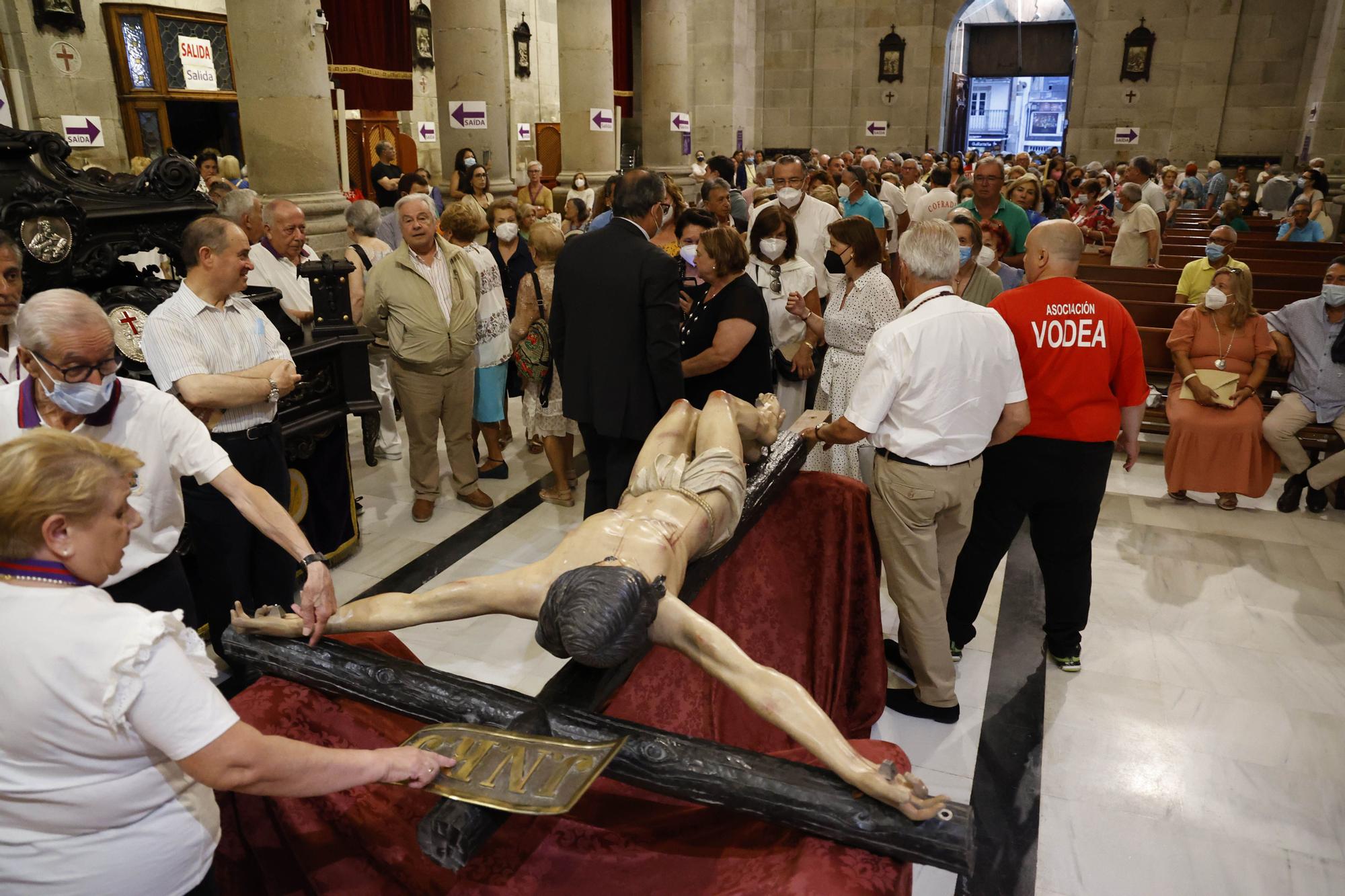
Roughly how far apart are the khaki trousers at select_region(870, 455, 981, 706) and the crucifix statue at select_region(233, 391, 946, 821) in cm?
66

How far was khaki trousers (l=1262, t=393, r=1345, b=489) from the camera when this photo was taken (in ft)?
17.5

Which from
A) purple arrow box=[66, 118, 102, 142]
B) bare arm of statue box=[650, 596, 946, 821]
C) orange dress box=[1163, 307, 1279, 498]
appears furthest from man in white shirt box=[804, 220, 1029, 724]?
purple arrow box=[66, 118, 102, 142]

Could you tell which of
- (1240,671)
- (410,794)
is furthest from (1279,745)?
(410,794)

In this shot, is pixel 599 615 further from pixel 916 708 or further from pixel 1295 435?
pixel 1295 435

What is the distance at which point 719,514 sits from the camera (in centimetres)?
281

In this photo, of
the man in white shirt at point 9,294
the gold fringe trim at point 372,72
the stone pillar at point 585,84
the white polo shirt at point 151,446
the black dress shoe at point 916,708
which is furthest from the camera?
the stone pillar at point 585,84

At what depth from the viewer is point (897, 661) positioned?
3857 mm

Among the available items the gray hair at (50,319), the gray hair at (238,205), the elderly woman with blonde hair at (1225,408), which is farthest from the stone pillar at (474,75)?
the gray hair at (50,319)

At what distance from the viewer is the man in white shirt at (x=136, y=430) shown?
7.42 feet

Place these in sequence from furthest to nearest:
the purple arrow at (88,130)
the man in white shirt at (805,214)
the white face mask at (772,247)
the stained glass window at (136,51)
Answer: the stained glass window at (136,51)
the purple arrow at (88,130)
the man in white shirt at (805,214)
the white face mask at (772,247)

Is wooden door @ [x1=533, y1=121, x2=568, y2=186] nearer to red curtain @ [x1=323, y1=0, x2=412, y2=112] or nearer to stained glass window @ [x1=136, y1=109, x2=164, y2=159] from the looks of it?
red curtain @ [x1=323, y1=0, x2=412, y2=112]

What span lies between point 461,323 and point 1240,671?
13.6 feet

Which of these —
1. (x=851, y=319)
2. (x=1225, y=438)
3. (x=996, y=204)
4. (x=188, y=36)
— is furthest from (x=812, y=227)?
(x=188, y=36)

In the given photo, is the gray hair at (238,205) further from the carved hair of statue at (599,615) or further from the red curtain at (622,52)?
the red curtain at (622,52)
